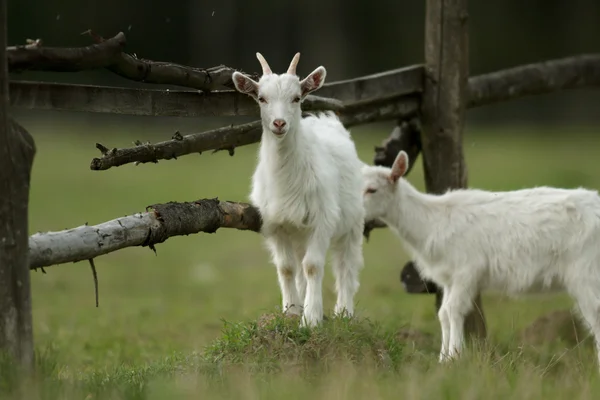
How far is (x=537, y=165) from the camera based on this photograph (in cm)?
2069

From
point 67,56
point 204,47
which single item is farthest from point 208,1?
point 67,56

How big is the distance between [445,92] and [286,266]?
2.38 meters

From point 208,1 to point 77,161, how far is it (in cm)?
1377

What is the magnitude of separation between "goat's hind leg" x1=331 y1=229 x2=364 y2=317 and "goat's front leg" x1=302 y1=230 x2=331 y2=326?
1.82ft

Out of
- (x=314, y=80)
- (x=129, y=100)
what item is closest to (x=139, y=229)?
(x=129, y=100)

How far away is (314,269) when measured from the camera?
249 inches

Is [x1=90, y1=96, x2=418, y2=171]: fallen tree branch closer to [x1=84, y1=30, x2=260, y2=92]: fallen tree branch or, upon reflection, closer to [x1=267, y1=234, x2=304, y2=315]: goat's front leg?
[x1=84, y1=30, x2=260, y2=92]: fallen tree branch

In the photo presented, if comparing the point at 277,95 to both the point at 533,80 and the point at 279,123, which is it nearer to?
the point at 279,123

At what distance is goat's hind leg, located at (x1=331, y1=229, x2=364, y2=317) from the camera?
694 centimetres

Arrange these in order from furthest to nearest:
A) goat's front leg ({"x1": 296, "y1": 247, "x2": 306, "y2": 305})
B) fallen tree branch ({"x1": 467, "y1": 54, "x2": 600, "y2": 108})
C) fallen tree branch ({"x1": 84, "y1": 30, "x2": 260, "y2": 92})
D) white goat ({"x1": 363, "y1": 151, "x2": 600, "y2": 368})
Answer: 1. fallen tree branch ({"x1": 467, "y1": 54, "x2": 600, "y2": 108})
2. white goat ({"x1": 363, "y1": 151, "x2": 600, "y2": 368})
3. goat's front leg ({"x1": 296, "y1": 247, "x2": 306, "y2": 305})
4. fallen tree branch ({"x1": 84, "y1": 30, "x2": 260, "y2": 92})

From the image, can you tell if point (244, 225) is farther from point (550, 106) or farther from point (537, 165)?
point (550, 106)

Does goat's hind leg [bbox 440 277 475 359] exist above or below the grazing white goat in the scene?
below

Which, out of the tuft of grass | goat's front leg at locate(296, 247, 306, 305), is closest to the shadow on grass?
the tuft of grass

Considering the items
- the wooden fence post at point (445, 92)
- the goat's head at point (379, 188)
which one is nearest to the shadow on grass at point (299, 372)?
the goat's head at point (379, 188)
